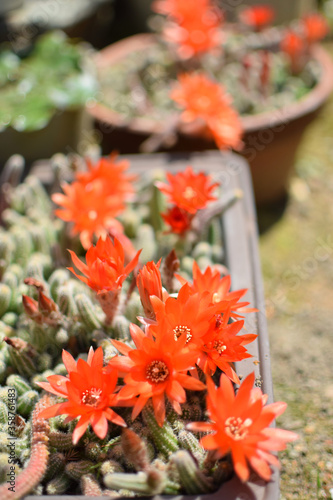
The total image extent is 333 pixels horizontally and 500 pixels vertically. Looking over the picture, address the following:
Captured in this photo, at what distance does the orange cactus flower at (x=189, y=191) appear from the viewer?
5.48 ft

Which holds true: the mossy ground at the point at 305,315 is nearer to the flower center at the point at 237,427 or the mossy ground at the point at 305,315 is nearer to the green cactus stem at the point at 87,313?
the flower center at the point at 237,427

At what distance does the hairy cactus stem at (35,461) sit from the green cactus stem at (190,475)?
0.31 metres

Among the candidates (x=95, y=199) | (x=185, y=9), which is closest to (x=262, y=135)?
(x=185, y=9)

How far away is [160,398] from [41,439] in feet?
1.12

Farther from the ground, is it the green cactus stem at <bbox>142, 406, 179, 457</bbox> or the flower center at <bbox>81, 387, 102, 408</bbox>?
the flower center at <bbox>81, 387, 102, 408</bbox>

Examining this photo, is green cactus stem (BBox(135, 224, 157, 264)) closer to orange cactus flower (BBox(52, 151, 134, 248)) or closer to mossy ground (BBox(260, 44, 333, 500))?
orange cactus flower (BBox(52, 151, 134, 248))

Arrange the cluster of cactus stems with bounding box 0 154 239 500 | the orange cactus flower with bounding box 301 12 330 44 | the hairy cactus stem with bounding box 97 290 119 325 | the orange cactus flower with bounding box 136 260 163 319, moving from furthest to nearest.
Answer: the orange cactus flower with bounding box 301 12 330 44, the hairy cactus stem with bounding box 97 290 119 325, the orange cactus flower with bounding box 136 260 163 319, the cluster of cactus stems with bounding box 0 154 239 500

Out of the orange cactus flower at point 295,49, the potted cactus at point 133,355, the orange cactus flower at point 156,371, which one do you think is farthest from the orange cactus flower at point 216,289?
the orange cactus flower at point 295,49

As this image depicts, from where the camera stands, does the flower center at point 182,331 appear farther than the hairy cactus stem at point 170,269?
No

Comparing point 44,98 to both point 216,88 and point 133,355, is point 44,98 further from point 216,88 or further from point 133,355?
point 133,355

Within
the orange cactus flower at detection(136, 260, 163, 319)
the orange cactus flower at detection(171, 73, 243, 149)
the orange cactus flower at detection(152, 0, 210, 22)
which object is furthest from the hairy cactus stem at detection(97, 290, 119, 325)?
the orange cactus flower at detection(152, 0, 210, 22)

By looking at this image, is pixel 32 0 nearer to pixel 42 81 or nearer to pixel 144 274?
pixel 42 81

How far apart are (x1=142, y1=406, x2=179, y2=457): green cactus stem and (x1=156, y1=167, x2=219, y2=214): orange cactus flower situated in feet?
2.20

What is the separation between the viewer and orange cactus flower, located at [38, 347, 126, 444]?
3.83 feet
